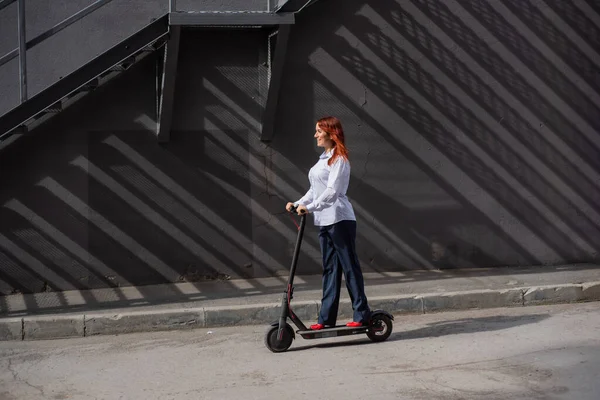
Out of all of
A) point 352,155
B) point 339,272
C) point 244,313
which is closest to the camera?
point 339,272

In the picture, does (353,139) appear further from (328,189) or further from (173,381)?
(173,381)

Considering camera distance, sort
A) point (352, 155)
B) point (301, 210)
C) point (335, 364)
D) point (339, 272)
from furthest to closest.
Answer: point (352, 155), point (339, 272), point (301, 210), point (335, 364)

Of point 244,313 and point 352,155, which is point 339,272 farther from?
point 352,155

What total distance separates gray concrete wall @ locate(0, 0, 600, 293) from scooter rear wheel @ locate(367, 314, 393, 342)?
3.38m

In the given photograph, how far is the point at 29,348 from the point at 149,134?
128 inches

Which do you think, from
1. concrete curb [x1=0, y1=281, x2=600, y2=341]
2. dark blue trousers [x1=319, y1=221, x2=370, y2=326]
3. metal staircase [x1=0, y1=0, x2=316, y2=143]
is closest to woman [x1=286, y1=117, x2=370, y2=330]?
dark blue trousers [x1=319, y1=221, x2=370, y2=326]

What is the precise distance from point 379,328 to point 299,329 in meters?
0.68

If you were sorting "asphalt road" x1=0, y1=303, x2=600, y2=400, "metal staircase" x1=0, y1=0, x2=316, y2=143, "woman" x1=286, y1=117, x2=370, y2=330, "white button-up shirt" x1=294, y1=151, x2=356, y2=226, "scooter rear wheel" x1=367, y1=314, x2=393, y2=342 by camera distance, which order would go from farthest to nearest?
"metal staircase" x1=0, y1=0, x2=316, y2=143, "scooter rear wheel" x1=367, y1=314, x2=393, y2=342, "woman" x1=286, y1=117, x2=370, y2=330, "white button-up shirt" x1=294, y1=151, x2=356, y2=226, "asphalt road" x1=0, y1=303, x2=600, y2=400

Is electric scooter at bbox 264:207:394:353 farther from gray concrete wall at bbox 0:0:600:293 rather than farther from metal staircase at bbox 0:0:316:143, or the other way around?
gray concrete wall at bbox 0:0:600:293

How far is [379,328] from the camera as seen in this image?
743 cm

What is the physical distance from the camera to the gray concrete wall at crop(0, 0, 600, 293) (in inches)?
402

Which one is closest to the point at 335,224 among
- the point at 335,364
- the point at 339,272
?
the point at 339,272

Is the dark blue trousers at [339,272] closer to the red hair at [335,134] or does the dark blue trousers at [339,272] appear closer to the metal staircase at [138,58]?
A: the red hair at [335,134]

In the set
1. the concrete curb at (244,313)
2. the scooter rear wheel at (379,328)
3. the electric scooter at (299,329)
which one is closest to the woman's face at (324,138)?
the electric scooter at (299,329)
